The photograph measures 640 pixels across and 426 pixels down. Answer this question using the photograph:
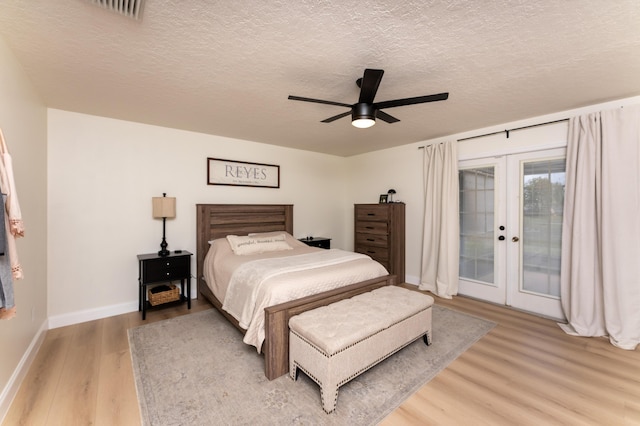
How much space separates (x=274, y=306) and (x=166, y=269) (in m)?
1.95

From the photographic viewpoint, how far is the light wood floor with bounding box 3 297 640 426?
1.78m

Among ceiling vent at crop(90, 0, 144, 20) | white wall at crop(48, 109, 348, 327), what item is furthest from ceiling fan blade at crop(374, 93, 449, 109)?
white wall at crop(48, 109, 348, 327)

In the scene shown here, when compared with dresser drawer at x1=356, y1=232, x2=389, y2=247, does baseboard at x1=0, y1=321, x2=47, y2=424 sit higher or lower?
lower

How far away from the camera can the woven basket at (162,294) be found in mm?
3396

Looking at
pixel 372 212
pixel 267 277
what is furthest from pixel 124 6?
pixel 372 212

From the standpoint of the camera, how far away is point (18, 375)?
204cm

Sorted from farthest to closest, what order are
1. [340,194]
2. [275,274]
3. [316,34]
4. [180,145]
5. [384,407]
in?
[340,194] < [180,145] < [275,274] < [384,407] < [316,34]

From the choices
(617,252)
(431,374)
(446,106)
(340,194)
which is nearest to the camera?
(431,374)

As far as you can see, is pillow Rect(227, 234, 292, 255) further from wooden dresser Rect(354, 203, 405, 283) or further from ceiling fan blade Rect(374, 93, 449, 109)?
ceiling fan blade Rect(374, 93, 449, 109)

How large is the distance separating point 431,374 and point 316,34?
2683 millimetres

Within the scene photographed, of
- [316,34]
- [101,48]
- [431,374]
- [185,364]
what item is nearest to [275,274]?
[185,364]

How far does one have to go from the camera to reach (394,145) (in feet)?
16.1

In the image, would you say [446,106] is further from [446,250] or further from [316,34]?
Result: [446,250]

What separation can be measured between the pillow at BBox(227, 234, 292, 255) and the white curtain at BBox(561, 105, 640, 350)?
11.3 ft
